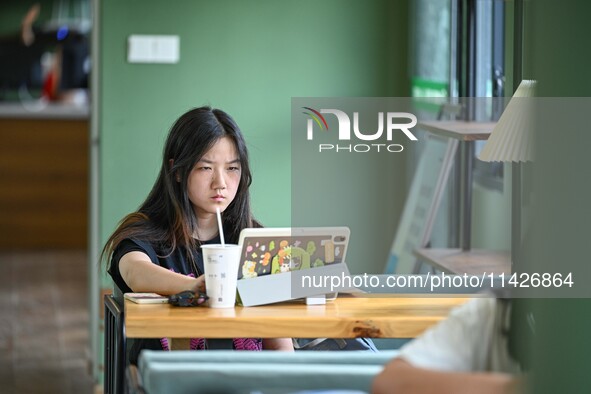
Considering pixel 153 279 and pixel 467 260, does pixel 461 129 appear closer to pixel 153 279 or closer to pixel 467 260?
pixel 467 260

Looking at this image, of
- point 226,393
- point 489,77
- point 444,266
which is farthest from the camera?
point 489,77

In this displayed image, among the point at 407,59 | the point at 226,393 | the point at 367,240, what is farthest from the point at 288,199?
the point at 226,393

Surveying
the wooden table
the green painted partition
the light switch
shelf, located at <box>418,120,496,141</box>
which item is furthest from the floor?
the wooden table

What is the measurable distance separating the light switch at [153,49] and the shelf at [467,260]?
4.35 ft

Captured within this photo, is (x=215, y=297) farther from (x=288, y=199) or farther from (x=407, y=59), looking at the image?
(x=407, y=59)

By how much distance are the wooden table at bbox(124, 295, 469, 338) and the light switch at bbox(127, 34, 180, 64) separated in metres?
2.12

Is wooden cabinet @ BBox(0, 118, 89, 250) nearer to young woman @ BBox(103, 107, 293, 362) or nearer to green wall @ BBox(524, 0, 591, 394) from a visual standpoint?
young woman @ BBox(103, 107, 293, 362)

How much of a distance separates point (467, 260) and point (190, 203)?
1439mm

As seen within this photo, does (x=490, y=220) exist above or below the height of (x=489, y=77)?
below

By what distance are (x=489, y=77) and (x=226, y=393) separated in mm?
2920

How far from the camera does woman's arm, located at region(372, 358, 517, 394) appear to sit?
5.32 feet

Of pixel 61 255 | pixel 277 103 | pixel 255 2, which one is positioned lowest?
pixel 61 255

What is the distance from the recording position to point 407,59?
190 inches

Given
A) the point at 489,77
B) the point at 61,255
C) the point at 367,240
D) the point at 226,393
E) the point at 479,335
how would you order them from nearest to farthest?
1. the point at 479,335
2. the point at 226,393
3. the point at 489,77
4. the point at 367,240
5. the point at 61,255
